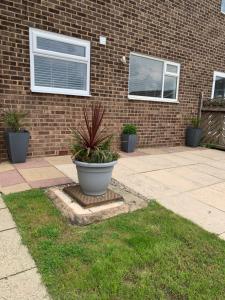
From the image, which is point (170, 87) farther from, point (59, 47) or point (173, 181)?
point (173, 181)

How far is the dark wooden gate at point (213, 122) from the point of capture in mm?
8078

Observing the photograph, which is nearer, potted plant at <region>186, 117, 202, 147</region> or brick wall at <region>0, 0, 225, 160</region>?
brick wall at <region>0, 0, 225, 160</region>

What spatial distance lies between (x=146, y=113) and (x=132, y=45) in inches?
73.3

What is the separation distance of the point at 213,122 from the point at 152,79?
263 centimetres

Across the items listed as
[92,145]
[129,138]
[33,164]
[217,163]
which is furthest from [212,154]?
[92,145]

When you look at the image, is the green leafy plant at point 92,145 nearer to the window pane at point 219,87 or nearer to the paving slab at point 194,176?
the paving slab at point 194,176

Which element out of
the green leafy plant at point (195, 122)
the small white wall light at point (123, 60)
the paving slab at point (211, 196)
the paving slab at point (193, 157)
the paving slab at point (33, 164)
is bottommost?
the paving slab at point (211, 196)

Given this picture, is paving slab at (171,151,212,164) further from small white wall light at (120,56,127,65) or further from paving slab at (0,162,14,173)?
paving slab at (0,162,14,173)

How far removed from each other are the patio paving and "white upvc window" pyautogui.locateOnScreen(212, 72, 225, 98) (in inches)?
158

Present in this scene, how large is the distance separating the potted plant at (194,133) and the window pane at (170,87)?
119cm

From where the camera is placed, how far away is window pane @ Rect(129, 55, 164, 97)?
6.85 metres

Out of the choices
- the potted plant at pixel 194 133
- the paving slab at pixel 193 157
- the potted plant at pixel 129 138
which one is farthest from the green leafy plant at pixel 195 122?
the potted plant at pixel 129 138

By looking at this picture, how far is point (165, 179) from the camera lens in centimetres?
448

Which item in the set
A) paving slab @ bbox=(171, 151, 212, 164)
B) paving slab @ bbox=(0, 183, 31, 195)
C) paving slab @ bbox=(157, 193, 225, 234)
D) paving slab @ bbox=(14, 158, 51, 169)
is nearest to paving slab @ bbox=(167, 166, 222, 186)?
paving slab @ bbox=(157, 193, 225, 234)
